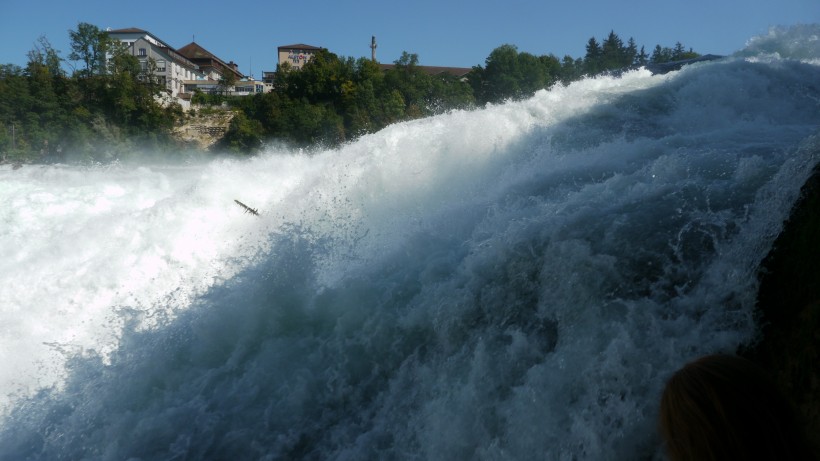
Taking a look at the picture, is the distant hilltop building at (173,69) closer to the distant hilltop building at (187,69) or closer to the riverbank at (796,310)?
the distant hilltop building at (187,69)

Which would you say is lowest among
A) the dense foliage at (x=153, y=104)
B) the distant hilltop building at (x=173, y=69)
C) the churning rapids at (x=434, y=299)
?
the churning rapids at (x=434, y=299)

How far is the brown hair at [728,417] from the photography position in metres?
1.06

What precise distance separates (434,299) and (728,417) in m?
3.64

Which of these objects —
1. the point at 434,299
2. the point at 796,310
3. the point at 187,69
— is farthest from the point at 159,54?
the point at 796,310

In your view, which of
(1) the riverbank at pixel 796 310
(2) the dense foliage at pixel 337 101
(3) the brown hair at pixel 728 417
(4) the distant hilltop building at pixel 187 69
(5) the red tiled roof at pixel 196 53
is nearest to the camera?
(3) the brown hair at pixel 728 417

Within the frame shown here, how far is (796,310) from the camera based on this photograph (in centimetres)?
292

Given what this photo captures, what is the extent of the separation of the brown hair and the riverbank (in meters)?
1.91

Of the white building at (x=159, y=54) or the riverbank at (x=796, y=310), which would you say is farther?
the white building at (x=159, y=54)

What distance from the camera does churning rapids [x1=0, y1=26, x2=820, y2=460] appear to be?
11.3 feet

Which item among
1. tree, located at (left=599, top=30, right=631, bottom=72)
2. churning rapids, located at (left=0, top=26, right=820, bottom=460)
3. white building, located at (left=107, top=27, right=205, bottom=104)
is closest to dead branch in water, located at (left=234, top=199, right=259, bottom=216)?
churning rapids, located at (left=0, top=26, right=820, bottom=460)

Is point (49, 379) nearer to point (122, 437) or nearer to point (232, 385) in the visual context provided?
point (122, 437)

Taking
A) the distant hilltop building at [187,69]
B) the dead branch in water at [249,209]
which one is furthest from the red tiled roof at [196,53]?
the dead branch in water at [249,209]

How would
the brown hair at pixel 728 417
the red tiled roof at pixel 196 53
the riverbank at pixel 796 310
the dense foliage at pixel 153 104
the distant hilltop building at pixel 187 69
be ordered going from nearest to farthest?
1. the brown hair at pixel 728 417
2. the riverbank at pixel 796 310
3. the dense foliage at pixel 153 104
4. the distant hilltop building at pixel 187 69
5. the red tiled roof at pixel 196 53

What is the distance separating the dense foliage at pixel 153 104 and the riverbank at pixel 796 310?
105 ft
